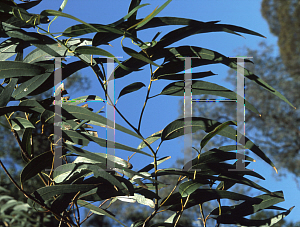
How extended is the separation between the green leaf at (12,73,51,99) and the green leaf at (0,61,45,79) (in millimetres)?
36

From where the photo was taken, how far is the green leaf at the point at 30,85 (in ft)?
0.99

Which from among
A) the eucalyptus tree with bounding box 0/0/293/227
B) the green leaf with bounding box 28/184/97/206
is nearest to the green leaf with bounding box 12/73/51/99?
the eucalyptus tree with bounding box 0/0/293/227

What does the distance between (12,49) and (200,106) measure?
4.34m

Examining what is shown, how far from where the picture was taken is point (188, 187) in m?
0.29

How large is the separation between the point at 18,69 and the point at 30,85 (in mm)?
45

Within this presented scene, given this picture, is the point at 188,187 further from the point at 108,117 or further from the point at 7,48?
the point at 7,48

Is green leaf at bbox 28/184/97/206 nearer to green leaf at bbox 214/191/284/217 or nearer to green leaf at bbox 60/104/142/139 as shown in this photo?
green leaf at bbox 60/104/142/139

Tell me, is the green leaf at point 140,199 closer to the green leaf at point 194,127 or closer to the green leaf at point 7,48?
the green leaf at point 194,127

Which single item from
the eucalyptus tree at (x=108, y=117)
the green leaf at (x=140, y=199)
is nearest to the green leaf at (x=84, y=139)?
the eucalyptus tree at (x=108, y=117)

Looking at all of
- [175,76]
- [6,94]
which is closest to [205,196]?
[175,76]

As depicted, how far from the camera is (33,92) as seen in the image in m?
0.32

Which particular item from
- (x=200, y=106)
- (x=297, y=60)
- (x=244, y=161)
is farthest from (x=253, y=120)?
(x=244, y=161)

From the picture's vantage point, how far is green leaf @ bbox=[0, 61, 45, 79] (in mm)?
256

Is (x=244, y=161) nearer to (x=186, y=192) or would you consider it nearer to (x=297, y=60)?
(x=186, y=192)
